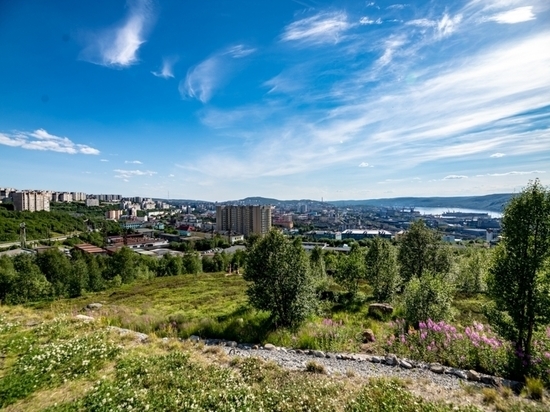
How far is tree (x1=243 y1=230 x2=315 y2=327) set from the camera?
1474cm

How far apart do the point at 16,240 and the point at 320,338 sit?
5260 inches

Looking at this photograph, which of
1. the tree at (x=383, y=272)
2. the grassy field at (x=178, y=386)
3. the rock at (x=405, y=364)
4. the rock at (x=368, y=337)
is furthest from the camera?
the tree at (x=383, y=272)

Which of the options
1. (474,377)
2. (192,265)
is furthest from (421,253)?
(192,265)

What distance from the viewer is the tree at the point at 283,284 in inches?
580

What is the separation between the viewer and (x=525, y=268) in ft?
32.6

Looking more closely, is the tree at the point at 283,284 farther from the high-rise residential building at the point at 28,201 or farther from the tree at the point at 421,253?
the high-rise residential building at the point at 28,201

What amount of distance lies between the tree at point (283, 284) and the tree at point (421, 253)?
17.5 metres

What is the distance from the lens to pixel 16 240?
104125 mm

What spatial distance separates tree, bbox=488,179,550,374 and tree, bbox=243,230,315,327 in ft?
26.4

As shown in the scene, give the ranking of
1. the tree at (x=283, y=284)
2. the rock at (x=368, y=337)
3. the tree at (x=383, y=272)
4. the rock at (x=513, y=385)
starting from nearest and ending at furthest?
the rock at (x=513, y=385)
the rock at (x=368, y=337)
the tree at (x=283, y=284)
the tree at (x=383, y=272)

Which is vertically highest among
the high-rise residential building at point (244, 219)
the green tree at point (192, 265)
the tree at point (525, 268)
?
the tree at point (525, 268)

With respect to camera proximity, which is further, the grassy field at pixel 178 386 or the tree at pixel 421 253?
the tree at pixel 421 253

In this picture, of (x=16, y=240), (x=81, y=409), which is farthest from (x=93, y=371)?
(x=16, y=240)

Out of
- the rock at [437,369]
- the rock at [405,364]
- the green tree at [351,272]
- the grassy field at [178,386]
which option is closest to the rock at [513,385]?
the grassy field at [178,386]
